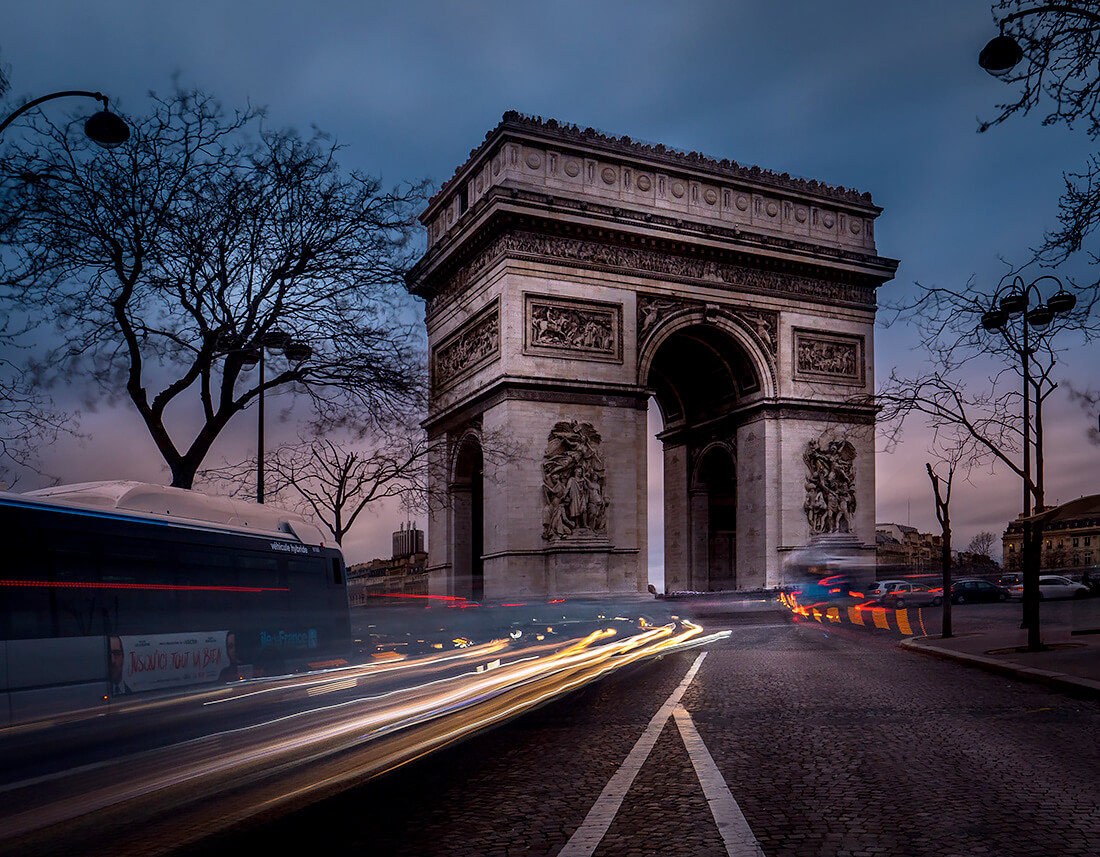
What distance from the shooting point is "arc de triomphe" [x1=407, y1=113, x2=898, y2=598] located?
3409 centimetres

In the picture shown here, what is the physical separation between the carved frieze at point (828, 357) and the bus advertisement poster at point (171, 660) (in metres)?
28.4

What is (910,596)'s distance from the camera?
38625 mm

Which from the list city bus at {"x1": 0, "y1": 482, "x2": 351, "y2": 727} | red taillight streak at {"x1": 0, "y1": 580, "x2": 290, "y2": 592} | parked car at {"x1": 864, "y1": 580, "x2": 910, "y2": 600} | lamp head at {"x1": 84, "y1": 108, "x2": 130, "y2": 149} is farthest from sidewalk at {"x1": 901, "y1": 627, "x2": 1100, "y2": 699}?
parked car at {"x1": 864, "y1": 580, "x2": 910, "y2": 600}

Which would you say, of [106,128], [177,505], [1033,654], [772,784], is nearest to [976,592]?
[1033,654]

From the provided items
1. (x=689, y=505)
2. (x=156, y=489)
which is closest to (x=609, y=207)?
(x=689, y=505)

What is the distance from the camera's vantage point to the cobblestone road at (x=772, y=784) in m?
4.91

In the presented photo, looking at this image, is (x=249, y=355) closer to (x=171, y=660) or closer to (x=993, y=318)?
(x=171, y=660)

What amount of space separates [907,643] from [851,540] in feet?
61.8

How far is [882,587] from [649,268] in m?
14.6

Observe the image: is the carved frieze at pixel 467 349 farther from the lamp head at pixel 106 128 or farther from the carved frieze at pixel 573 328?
the lamp head at pixel 106 128

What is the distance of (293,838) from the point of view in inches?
204

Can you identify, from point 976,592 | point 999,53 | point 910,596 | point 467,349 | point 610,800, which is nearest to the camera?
point 610,800

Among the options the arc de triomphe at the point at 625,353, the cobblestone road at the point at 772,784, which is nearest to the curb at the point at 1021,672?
the cobblestone road at the point at 772,784

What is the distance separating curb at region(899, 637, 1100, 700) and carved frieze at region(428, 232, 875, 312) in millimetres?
19804
